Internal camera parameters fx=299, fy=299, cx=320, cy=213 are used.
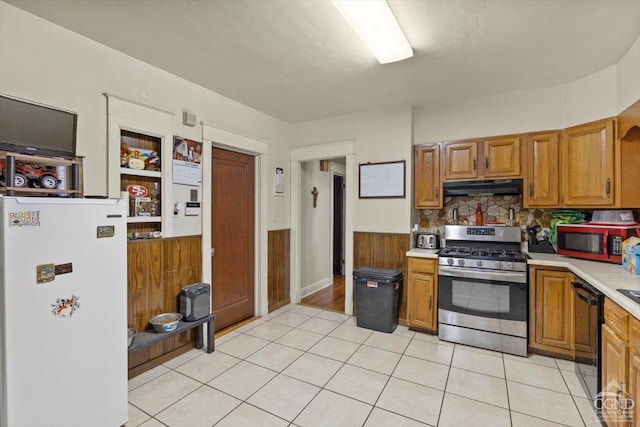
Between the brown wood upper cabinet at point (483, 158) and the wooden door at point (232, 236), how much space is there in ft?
7.92

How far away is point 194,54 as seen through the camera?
2.40 meters

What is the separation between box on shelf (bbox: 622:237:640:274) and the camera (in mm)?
2160

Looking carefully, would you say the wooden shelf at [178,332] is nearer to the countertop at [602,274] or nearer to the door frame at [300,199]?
the door frame at [300,199]

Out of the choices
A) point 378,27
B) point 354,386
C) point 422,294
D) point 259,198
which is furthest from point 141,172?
point 422,294

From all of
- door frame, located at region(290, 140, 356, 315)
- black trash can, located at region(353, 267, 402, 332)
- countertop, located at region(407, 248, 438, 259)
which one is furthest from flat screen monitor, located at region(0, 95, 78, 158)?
countertop, located at region(407, 248, 438, 259)

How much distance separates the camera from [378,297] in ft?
11.2

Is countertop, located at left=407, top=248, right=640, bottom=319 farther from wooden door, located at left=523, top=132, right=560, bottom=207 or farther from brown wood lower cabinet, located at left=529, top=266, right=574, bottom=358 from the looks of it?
wooden door, located at left=523, top=132, right=560, bottom=207

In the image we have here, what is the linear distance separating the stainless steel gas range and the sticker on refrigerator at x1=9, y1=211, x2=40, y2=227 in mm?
3188

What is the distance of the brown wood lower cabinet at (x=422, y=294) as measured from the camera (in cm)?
324

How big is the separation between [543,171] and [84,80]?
13.5 feet

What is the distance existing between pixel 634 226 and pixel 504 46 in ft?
6.14

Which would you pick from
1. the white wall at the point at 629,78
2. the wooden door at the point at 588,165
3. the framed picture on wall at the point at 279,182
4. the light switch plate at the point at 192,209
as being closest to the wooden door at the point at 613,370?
the wooden door at the point at 588,165

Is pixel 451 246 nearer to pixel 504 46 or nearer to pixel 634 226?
pixel 634 226

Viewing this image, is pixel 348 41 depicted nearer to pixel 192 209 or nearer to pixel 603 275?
pixel 192 209
